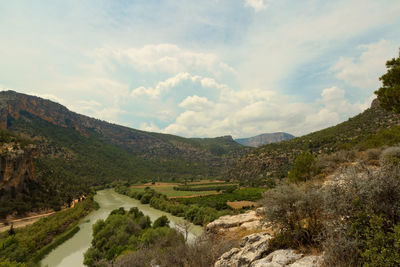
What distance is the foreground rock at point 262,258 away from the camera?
5.53 m

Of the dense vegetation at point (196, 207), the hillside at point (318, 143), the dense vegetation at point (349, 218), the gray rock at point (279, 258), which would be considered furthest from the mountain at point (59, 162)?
the dense vegetation at point (349, 218)

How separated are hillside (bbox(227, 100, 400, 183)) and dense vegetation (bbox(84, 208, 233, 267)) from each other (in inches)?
1731

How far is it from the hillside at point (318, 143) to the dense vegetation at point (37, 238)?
5836cm

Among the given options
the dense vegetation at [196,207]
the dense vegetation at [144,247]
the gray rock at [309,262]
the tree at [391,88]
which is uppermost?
the tree at [391,88]

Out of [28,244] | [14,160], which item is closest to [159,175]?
[14,160]

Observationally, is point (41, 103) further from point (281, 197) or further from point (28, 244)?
point (281, 197)

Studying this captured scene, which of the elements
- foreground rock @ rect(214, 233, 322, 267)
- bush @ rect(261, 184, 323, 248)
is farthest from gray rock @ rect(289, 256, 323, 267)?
bush @ rect(261, 184, 323, 248)

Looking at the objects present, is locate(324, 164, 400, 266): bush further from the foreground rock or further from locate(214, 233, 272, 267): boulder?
locate(214, 233, 272, 267): boulder

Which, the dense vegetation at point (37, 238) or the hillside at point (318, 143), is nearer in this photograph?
the dense vegetation at point (37, 238)

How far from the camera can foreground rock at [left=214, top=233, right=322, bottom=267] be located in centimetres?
553

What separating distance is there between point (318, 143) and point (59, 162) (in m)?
115

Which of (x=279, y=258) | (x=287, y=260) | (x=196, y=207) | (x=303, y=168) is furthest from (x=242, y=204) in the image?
(x=287, y=260)

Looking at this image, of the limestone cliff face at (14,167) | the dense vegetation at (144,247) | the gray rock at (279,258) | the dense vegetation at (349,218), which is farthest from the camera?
the limestone cliff face at (14,167)

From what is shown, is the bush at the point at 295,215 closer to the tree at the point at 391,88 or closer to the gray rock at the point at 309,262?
the gray rock at the point at 309,262
